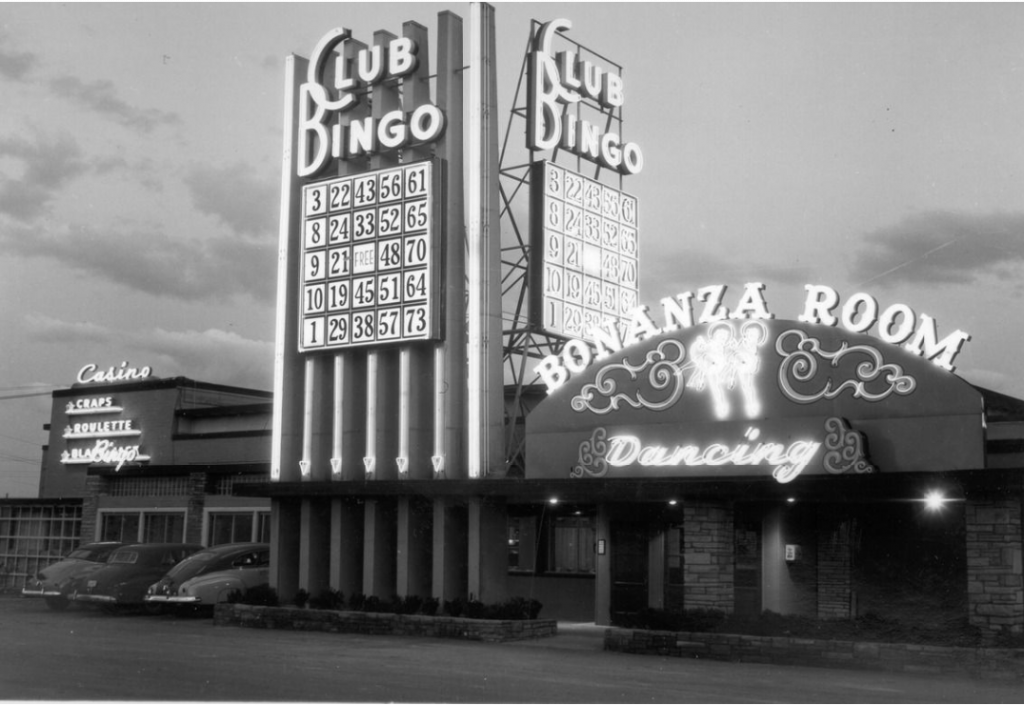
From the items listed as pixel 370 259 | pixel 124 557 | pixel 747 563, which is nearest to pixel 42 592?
pixel 124 557

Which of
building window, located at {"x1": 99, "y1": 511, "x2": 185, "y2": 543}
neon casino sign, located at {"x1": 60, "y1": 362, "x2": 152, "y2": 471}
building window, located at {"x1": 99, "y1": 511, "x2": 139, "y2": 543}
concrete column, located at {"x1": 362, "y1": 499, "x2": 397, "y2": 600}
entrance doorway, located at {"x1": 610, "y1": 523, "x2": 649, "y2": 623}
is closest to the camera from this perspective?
concrete column, located at {"x1": 362, "y1": 499, "x2": 397, "y2": 600}

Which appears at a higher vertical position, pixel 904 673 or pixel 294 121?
pixel 294 121

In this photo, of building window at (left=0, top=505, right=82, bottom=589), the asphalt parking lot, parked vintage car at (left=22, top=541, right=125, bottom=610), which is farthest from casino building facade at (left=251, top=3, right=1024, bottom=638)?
building window at (left=0, top=505, right=82, bottom=589)

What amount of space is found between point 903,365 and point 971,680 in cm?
576

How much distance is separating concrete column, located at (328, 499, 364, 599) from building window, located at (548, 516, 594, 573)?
16.2 feet

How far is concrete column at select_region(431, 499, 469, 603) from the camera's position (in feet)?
85.9

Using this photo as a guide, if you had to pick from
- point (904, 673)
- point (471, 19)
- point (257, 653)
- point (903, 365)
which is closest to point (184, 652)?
point (257, 653)

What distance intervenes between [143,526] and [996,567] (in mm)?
27206

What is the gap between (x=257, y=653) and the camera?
20953 millimetres

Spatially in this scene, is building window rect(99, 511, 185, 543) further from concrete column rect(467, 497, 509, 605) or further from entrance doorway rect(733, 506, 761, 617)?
entrance doorway rect(733, 506, 761, 617)

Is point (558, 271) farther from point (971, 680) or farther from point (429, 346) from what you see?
point (971, 680)

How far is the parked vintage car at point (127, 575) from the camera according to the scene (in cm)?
3000

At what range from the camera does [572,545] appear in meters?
30.1

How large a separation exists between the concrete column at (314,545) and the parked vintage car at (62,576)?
6551 mm
